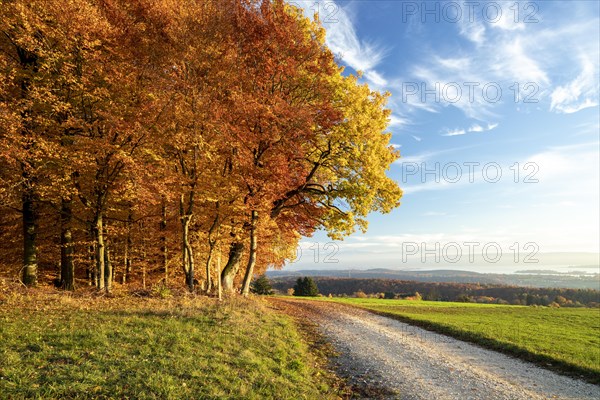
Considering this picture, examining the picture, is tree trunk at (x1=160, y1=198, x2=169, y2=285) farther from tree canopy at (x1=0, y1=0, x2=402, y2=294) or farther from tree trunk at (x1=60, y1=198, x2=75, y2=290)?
tree trunk at (x1=60, y1=198, x2=75, y2=290)

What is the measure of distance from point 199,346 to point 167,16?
18178 mm

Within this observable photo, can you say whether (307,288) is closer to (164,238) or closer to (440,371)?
(164,238)

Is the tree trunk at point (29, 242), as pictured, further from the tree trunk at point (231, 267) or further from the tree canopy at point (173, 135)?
the tree trunk at point (231, 267)

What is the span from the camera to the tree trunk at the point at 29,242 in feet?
52.7

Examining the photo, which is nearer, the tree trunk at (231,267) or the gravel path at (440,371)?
the gravel path at (440,371)

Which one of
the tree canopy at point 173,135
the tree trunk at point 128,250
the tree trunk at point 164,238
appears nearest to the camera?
the tree canopy at point 173,135

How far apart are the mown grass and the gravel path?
169cm

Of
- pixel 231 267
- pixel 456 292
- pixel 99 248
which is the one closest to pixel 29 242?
pixel 99 248

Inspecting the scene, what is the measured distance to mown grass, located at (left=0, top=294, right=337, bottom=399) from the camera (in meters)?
6.27

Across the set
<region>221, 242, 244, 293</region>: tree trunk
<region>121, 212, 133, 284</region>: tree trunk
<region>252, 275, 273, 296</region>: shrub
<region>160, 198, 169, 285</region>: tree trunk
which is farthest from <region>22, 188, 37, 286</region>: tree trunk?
<region>252, 275, 273, 296</region>: shrub

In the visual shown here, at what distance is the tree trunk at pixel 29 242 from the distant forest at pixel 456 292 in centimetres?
4952

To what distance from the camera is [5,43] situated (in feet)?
54.6

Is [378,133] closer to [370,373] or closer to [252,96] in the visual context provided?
[252,96]

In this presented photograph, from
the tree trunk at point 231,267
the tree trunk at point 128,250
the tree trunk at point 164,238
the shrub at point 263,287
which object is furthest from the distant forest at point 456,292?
the tree trunk at point 128,250
